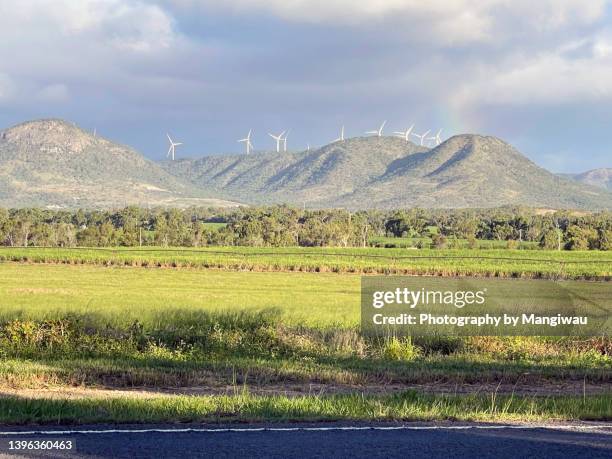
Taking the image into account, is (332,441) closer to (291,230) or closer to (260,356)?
(260,356)

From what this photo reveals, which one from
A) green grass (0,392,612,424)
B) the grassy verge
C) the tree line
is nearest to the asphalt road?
green grass (0,392,612,424)

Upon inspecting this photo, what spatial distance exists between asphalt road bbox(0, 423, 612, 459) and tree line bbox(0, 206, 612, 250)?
109 metres

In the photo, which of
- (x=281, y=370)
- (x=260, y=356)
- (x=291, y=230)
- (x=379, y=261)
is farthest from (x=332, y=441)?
(x=291, y=230)

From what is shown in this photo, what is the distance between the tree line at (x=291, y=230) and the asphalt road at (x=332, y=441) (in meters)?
109

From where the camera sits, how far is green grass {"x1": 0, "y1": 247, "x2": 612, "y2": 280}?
69.8 meters

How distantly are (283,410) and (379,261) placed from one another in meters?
72.3

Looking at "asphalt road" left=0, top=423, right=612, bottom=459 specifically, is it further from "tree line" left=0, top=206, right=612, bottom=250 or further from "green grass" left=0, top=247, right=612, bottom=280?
"tree line" left=0, top=206, right=612, bottom=250

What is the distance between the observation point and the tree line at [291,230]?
12350 cm

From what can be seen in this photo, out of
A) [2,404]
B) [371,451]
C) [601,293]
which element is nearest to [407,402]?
[371,451]

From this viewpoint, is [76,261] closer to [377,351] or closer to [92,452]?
[377,351]

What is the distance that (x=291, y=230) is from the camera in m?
142

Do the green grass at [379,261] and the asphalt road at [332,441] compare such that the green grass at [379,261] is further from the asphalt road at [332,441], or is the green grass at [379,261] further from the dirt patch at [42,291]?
the asphalt road at [332,441]

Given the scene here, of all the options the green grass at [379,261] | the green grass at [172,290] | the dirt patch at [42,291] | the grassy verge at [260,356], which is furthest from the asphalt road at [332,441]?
the green grass at [379,261]

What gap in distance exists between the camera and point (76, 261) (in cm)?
8375
